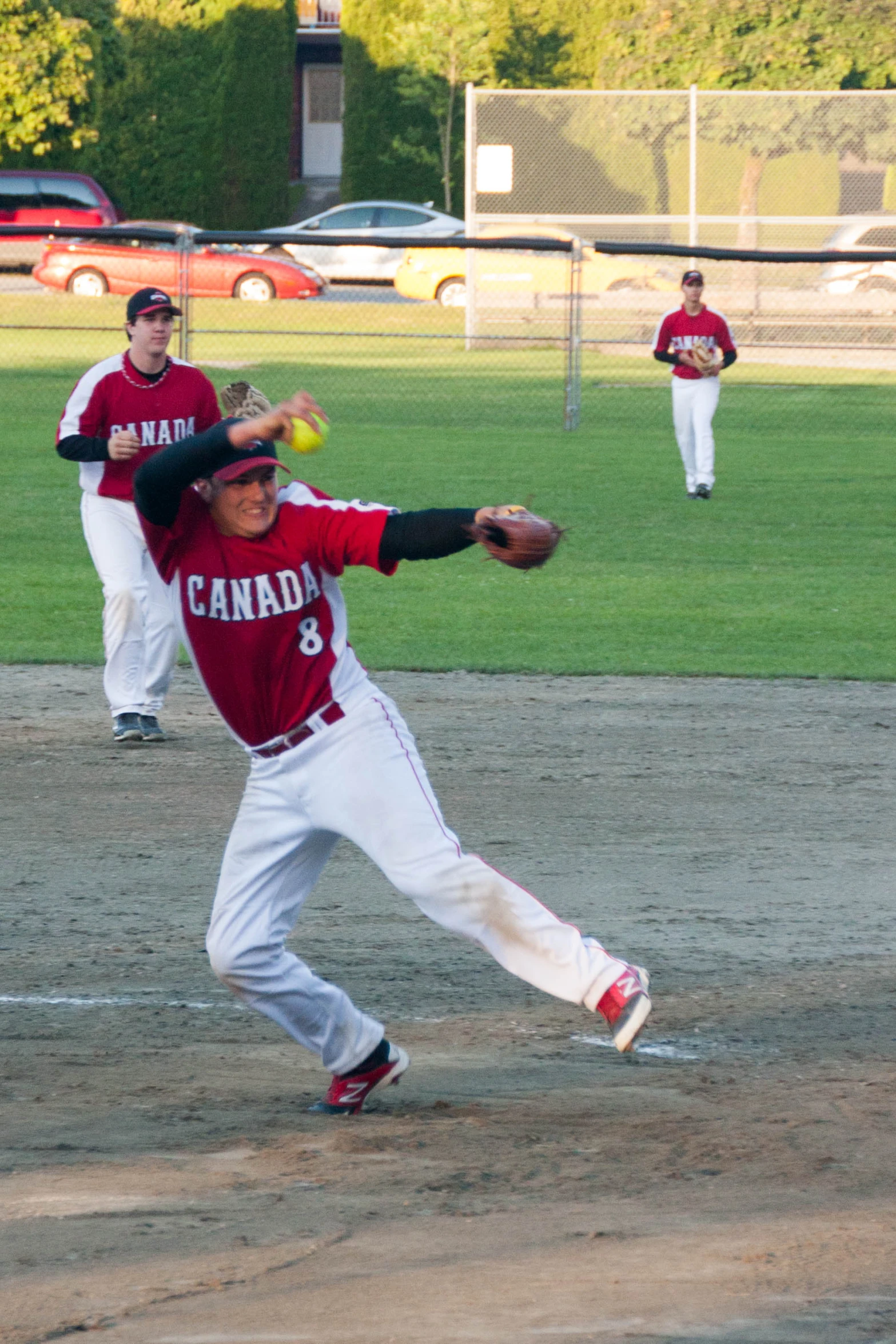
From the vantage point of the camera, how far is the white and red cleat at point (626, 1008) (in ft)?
15.2

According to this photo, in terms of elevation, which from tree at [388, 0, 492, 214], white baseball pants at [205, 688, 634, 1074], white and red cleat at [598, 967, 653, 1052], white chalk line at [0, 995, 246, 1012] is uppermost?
tree at [388, 0, 492, 214]

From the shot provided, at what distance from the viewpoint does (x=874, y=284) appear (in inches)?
1075

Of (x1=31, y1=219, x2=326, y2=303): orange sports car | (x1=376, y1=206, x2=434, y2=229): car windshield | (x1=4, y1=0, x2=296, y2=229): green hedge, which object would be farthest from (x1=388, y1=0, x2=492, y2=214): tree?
(x1=31, y1=219, x2=326, y2=303): orange sports car

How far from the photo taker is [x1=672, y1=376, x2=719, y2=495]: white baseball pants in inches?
683

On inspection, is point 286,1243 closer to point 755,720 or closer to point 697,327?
point 755,720

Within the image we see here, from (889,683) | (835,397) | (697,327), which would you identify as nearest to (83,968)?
(889,683)

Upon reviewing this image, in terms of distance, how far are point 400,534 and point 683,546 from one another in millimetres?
10678

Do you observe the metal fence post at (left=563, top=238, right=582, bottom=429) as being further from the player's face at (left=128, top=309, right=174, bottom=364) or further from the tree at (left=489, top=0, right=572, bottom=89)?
the tree at (left=489, top=0, right=572, bottom=89)

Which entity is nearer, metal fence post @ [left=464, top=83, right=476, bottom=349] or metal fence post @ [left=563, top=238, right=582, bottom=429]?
metal fence post @ [left=563, top=238, right=582, bottom=429]

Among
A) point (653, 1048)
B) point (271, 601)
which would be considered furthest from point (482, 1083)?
point (271, 601)

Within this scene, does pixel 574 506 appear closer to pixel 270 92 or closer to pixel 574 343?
pixel 574 343

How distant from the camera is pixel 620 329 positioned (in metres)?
29.0

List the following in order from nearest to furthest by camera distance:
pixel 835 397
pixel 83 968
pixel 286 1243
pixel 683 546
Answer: pixel 286 1243 → pixel 83 968 → pixel 683 546 → pixel 835 397

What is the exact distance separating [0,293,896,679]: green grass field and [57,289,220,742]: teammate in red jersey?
6.70 ft
